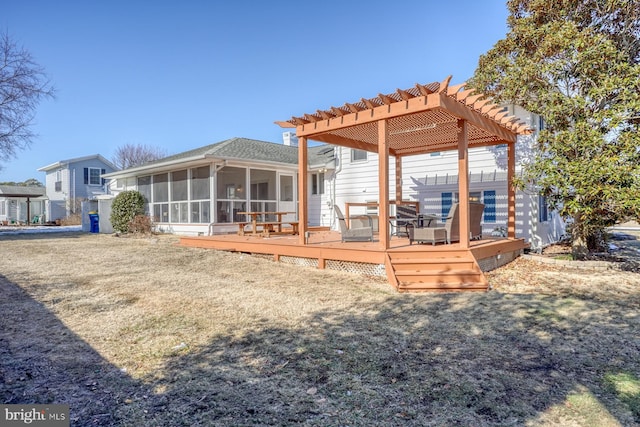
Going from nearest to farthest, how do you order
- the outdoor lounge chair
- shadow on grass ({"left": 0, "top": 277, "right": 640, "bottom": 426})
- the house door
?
shadow on grass ({"left": 0, "top": 277, "right": 640, "bottom": 426}), the outdoor lounge chair, the house door

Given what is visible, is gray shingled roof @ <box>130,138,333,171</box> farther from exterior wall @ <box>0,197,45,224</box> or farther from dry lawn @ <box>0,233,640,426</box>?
exterior wall @ <box>0,197,45,224</box>

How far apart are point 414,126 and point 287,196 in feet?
23.5

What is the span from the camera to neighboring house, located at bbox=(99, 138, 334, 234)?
12.3 metres

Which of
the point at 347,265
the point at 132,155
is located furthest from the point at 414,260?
the point at 132,155

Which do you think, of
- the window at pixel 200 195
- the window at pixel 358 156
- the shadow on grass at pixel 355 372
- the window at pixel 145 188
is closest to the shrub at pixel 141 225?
the window at pixel 145 188

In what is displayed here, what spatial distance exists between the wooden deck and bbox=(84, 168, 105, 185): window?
27.8 metres

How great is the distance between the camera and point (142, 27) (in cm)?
1253

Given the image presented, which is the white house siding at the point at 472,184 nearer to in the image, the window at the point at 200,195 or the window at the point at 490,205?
the window at the point at 490,205

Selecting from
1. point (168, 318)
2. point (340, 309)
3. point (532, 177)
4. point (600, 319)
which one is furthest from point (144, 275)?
point (532, 177)

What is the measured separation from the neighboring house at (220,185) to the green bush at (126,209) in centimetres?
40

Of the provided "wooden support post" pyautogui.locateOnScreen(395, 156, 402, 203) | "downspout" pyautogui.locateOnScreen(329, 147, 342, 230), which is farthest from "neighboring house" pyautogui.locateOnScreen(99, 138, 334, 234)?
"wooden support post" pyautogui.locateOnScreen(395, 156, 402, 203)

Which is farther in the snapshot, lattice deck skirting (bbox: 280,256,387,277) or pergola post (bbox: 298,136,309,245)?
pergola post (bbox: 298,136,309,245)

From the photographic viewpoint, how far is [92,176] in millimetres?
30156

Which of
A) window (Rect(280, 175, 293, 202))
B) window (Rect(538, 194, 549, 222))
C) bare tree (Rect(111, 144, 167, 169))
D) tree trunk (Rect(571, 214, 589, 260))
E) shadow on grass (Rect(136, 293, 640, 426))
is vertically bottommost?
shadow on grass (Rect(136, 293, 640, 426))
